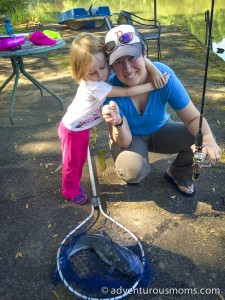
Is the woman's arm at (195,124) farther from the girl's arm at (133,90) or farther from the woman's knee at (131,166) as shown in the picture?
the woman's knee at (131,166)

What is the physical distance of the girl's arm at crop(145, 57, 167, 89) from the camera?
207cm

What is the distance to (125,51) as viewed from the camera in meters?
1.93

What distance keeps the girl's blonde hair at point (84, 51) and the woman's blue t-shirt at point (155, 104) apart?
0.31 meters

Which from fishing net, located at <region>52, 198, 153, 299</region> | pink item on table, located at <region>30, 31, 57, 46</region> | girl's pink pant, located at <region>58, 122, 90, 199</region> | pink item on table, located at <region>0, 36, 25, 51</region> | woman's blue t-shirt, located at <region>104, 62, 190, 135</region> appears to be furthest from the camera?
pink item on table, located at <region>30, 31, 57, 46</region>

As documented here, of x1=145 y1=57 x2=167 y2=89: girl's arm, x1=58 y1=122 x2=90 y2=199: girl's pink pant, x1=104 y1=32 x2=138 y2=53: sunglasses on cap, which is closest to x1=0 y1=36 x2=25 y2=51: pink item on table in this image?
x1=58 y1=122 x2=90 y2=199: girl's pink pant

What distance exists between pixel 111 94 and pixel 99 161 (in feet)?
3.44

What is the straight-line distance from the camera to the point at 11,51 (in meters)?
3.38

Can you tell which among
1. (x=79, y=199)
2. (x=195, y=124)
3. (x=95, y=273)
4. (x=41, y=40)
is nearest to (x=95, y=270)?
(x=95, y=273)

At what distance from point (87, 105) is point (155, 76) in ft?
1.67

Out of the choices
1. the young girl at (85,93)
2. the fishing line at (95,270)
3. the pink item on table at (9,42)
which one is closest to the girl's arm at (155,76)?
the young girl at (85,93)

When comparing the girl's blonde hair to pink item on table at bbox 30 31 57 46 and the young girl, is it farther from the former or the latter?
pink item on table at bbox 30 31 57 46

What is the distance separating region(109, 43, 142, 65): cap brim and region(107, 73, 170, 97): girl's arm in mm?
210

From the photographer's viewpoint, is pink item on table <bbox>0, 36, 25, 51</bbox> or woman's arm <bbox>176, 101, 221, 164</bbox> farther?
pink item on table <bbox>0, 36, 25, 51</bbox>

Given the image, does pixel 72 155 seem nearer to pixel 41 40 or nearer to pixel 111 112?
pixel 111 112
